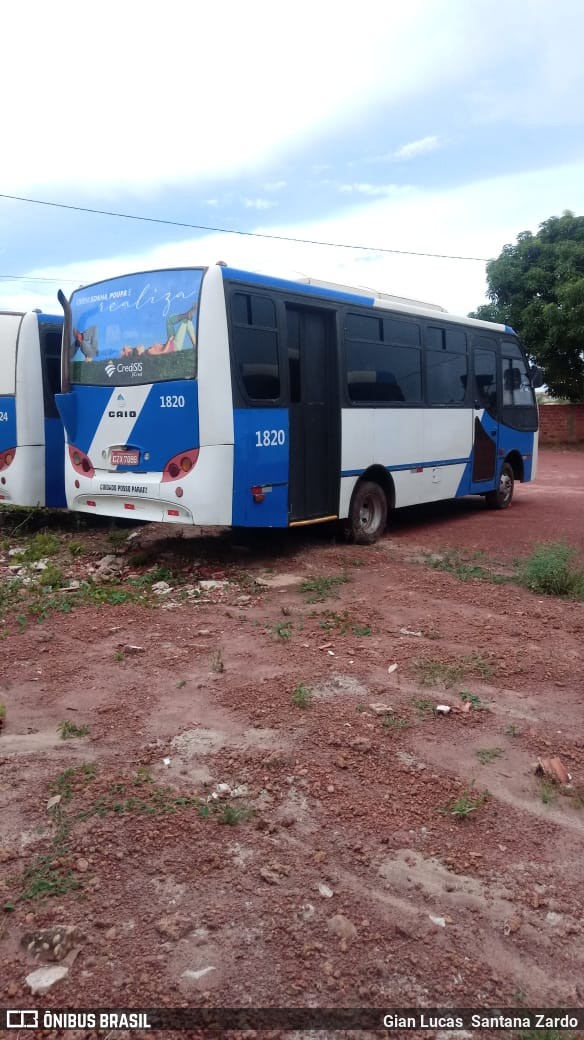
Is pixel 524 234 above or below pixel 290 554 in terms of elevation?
above

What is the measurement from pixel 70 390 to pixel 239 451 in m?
2.16

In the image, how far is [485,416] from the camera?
38.4 feet

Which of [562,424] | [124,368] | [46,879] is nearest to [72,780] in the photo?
[46,879]

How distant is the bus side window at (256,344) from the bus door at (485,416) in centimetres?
451

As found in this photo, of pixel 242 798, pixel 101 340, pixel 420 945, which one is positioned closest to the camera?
pixel 420 945

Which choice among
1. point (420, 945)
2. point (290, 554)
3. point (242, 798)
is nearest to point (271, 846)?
point (242, 798)

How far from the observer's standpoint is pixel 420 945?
105 inches

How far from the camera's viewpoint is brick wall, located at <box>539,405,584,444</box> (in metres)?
26.5

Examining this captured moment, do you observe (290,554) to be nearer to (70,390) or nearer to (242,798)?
(70,390)

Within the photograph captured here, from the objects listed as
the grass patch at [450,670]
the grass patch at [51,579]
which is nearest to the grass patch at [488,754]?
the grass patch at [450,670]

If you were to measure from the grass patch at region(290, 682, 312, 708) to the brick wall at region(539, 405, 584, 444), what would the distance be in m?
23.7

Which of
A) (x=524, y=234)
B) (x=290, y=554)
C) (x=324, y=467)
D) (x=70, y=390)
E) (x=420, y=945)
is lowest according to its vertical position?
(x=420, y=945)

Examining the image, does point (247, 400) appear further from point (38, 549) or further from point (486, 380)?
point (486, 380)

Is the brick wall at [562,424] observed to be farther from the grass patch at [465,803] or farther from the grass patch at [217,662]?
the grass patch at [465,803]
